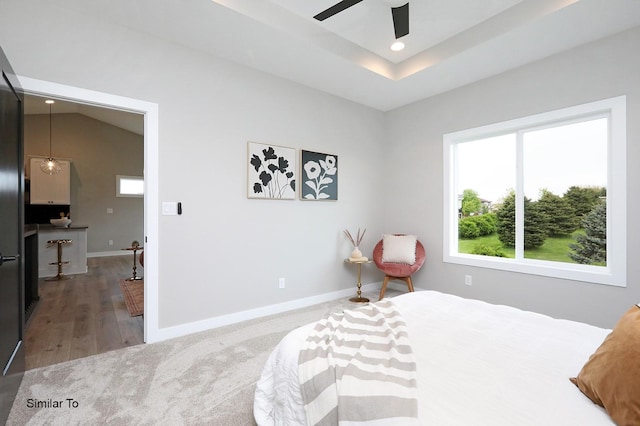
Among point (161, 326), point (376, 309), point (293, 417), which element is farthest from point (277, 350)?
point (161, 326)

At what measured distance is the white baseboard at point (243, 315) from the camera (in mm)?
2691

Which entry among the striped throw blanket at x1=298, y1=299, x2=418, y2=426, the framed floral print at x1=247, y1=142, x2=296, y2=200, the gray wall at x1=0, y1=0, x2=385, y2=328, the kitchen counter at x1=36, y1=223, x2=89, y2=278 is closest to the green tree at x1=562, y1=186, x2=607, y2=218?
the gray wall at x1=0, y1=0, x2=385, y2=328

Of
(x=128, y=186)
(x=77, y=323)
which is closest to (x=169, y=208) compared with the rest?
(x=77, y=323)

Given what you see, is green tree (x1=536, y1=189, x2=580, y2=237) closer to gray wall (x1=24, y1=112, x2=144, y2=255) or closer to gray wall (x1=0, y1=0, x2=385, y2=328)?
gray wall (x1=0, y1=0, x2=385, y2=328)

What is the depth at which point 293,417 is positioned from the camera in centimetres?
118

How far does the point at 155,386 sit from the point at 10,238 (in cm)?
128

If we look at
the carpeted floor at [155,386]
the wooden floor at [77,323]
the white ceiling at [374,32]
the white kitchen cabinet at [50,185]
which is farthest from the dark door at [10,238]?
the white kitchen cabinet at [50,185]

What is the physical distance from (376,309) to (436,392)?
86cm

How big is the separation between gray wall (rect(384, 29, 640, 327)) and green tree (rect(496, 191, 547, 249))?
0.39m

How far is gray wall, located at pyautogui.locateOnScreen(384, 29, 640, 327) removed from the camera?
2.51 metres

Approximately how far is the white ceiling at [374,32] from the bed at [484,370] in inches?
89.0

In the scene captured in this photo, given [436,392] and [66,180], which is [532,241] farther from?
[66,180]

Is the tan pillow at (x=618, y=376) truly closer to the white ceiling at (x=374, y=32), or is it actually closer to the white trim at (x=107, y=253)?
the white ceiling at (x=374, y=32)

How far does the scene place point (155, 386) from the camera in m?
1.94
